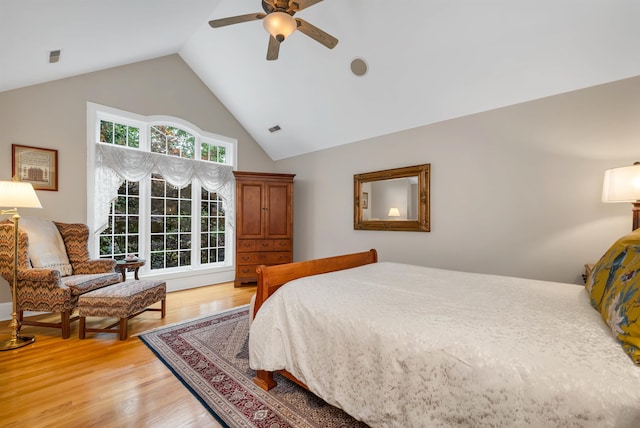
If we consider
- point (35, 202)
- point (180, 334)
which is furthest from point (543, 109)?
point (35, 202)

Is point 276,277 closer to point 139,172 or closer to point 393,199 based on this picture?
point 393,199

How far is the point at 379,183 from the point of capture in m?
4.11

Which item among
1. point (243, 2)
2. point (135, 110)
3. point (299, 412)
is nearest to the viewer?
point (299, 412)

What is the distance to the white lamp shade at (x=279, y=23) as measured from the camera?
2.02 meters

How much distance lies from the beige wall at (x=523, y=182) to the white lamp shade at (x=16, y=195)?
3.78m

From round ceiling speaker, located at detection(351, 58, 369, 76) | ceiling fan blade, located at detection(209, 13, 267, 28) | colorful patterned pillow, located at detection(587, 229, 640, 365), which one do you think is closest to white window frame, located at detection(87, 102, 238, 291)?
ceiling fan blade, located at detection(209, 13, 267, 28)

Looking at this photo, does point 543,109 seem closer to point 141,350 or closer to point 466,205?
point 466,205

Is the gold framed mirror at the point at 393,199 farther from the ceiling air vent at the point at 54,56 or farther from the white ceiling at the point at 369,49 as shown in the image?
the ceiling air vent at the point at 54,56

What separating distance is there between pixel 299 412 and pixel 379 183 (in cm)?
306

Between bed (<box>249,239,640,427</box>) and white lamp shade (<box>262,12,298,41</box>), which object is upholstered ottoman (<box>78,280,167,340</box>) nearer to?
bed (<box>249,239,640,427</box>)

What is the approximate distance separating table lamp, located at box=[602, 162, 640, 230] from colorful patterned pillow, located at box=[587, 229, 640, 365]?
65cm

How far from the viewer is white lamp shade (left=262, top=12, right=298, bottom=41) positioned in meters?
2.02

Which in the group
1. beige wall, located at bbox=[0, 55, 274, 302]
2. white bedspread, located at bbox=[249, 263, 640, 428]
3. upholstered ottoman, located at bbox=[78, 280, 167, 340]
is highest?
beige wall, located at bbox=[0, 55, 274, 302]

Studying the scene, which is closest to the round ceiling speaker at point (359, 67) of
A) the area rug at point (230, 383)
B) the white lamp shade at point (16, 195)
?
the area rug at point (230, 383)
